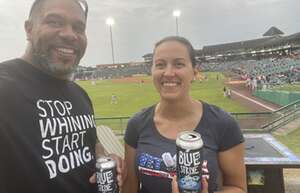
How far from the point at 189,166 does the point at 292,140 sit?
1151 cm

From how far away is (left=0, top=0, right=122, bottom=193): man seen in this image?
2.30 meters

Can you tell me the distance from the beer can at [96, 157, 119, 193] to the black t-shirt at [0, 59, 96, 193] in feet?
0.78

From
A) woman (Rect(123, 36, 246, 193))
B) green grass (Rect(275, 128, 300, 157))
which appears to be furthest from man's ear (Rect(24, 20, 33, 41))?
green grass (Rect(275, 128, 300, 157))

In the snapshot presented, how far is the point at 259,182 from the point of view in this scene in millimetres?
5285

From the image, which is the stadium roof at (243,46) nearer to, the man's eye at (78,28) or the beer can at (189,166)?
the man's eye at (78,28)

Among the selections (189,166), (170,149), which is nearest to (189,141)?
(189,166)

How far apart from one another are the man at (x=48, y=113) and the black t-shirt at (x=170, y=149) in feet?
0.81

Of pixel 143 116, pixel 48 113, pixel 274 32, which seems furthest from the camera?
pixel 274 32

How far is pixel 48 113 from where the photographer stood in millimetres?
2533

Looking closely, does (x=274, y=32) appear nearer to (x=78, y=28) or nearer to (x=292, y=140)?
(x=292, y=140)

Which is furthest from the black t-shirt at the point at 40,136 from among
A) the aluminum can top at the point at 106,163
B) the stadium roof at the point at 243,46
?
the stadium roof at the point at 243,46

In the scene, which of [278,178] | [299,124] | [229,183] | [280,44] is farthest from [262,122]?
[280,44]

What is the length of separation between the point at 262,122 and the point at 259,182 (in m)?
9.66

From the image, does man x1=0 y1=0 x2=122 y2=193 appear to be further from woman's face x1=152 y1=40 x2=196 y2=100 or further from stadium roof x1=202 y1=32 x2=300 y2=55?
stadium roof x1=202 y1=32 x2=300 y2=55
